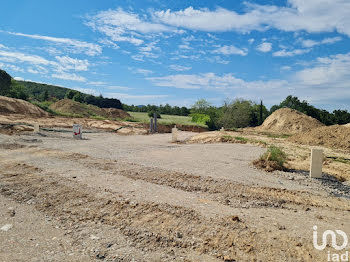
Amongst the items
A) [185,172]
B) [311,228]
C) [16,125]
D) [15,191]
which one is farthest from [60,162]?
[16,125]

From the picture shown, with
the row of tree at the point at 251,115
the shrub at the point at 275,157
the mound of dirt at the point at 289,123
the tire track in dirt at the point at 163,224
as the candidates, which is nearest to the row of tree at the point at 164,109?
the row of tree at the point at 251,115

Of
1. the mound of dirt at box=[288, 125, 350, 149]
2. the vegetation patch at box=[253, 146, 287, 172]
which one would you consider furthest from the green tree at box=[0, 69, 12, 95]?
the vegetation patch at box=[253, 146, 287, 172]

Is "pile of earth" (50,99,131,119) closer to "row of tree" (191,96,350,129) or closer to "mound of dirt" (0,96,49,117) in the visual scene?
"mound of dirt" (0,96,49,117)

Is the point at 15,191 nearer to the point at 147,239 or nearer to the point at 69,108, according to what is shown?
the point at 147,239

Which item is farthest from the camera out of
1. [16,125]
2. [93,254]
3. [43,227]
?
[16,125]

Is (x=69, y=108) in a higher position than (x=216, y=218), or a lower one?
higher

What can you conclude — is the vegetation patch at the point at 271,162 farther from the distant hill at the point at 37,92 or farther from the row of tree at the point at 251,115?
the distant hill at the point at 37,92

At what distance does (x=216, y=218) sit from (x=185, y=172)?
3192 millimetres

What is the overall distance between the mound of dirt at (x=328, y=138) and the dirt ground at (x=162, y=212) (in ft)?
28.7

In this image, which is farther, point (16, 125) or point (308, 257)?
point (16, 125)

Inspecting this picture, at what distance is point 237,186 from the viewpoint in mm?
6031

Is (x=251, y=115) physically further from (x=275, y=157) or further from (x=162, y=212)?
(x=162, y=212)

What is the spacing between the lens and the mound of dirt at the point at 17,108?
1078 inches

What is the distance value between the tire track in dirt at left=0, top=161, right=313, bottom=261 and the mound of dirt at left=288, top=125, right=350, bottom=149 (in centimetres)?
1337
